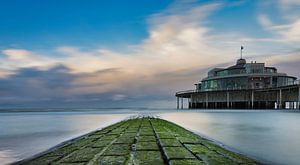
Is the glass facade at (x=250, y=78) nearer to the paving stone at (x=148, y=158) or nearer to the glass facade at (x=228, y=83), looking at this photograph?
the glass facade at (x=228, y=83)

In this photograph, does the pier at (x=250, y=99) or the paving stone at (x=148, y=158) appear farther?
the pier at (x=250, y=99)

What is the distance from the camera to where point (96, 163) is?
624 centimetres

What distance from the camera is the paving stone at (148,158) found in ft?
20.3

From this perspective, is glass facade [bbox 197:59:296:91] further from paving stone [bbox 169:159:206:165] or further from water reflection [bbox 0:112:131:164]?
paving stone [bbox 169:159:206:165]

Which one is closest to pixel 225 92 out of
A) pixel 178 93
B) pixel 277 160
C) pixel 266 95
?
pixel 266 95

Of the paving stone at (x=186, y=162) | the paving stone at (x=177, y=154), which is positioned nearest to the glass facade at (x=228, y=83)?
the paving stone at (x=177, y=154)

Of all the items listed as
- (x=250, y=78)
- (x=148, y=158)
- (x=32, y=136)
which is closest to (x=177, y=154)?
(x=148, y=158)

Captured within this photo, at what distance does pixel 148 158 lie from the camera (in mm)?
6641

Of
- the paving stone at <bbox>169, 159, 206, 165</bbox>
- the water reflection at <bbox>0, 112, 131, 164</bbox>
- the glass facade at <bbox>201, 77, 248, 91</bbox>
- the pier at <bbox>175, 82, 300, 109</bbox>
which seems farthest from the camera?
the glass facade at <bbox>201, 77, 248, 91</bbox>

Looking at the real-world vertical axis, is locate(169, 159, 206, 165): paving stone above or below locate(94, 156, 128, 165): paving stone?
above

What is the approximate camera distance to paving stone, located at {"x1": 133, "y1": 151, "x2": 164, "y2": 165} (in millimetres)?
6202

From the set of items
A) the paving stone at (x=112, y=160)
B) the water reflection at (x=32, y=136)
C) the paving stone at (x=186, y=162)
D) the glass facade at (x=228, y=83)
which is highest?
the glass facade at (x=228, y=83)

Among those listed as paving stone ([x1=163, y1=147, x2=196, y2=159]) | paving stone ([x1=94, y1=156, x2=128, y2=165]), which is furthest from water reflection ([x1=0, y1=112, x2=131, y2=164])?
paving stone ([x1=163, y1=147, x2=196, y2=159])

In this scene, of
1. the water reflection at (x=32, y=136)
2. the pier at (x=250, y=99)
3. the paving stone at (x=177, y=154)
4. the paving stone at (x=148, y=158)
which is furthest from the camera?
the pier at (x=250, y=99)
